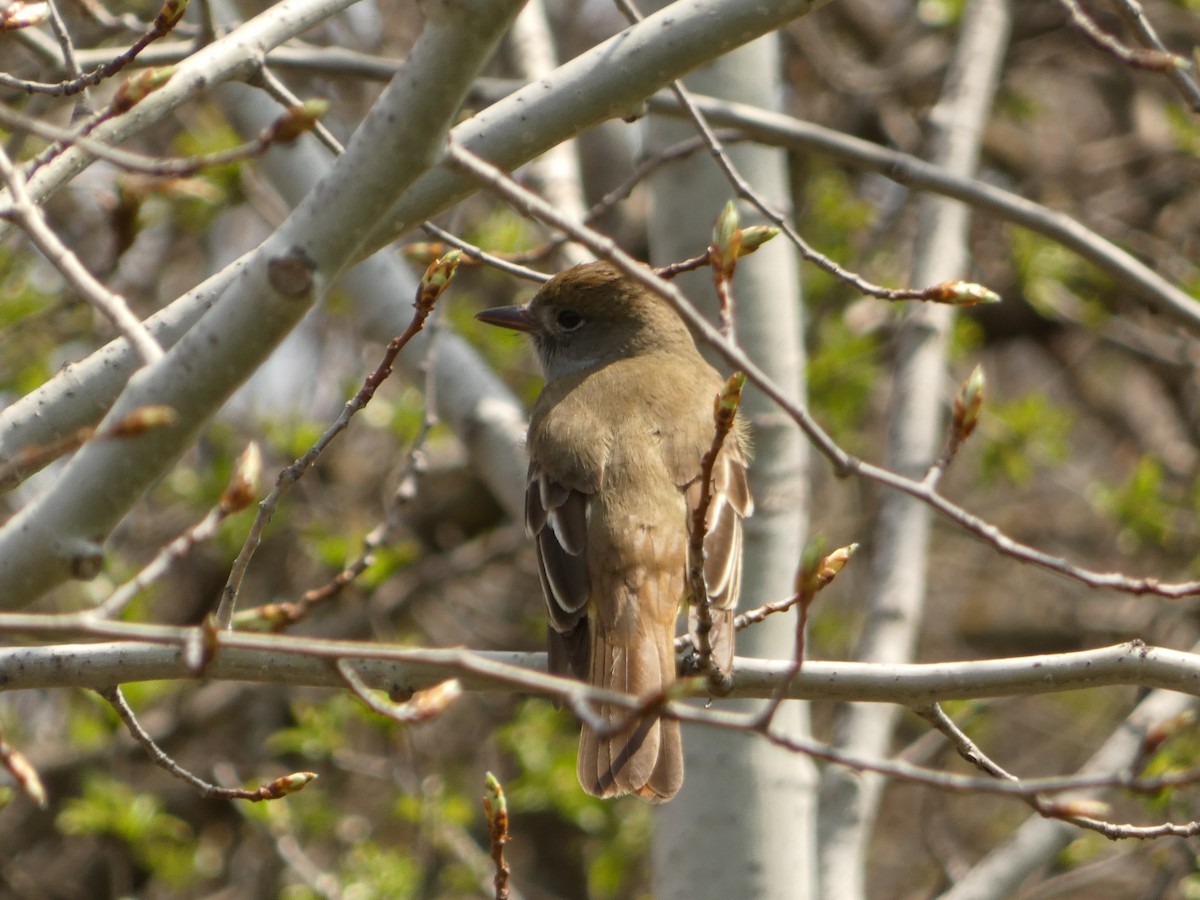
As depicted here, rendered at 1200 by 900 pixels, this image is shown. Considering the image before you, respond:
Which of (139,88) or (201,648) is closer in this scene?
(201,648)

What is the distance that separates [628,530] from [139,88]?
219 centimetres

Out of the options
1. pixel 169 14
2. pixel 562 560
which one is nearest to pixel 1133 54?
pixel 562 560

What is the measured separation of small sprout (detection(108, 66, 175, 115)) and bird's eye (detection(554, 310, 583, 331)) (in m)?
3.12

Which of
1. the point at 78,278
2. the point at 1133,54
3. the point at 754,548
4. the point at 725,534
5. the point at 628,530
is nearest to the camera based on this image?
the point at 78,278

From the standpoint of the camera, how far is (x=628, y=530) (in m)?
4.68

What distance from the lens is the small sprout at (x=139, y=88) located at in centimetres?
302

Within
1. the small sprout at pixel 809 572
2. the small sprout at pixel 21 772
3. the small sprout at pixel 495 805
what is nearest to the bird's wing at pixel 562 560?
the small sprout at pixel 495 805

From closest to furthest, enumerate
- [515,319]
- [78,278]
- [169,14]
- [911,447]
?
[78,278], [169,14], [515,319], [911,447]

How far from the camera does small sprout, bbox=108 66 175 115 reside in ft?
9.90

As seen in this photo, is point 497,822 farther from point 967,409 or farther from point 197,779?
point 967,409

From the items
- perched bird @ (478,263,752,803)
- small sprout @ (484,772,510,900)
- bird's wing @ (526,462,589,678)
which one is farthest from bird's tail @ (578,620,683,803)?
small sprout @ (484,772,510,900)

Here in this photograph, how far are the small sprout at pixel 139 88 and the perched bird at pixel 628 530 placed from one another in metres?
1.77

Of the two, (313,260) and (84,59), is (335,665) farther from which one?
(84,59)

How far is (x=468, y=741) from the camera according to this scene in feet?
30.3
